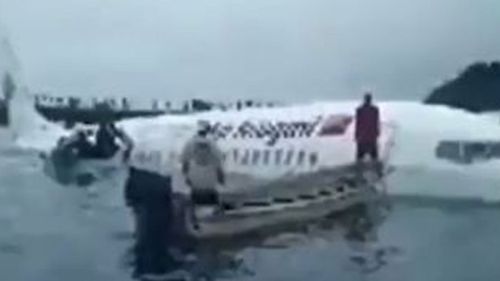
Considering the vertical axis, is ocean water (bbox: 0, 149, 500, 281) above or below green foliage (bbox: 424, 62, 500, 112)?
below

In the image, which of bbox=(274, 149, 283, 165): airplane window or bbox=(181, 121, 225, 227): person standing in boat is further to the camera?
bbox=(274, 149, 283, 165): airplane window

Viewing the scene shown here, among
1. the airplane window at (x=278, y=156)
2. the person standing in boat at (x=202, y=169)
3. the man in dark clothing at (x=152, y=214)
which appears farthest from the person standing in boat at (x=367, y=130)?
the man in dark clothing at (x=152, y=214)

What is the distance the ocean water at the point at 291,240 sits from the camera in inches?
229

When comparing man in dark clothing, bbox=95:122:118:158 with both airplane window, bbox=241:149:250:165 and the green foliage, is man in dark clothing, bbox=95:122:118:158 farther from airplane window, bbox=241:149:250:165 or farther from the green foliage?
the green foliage

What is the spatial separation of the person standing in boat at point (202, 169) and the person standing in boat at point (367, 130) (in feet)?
1.20

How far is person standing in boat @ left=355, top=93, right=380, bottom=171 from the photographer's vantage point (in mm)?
5859

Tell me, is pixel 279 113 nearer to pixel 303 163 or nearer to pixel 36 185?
pixel 303 163

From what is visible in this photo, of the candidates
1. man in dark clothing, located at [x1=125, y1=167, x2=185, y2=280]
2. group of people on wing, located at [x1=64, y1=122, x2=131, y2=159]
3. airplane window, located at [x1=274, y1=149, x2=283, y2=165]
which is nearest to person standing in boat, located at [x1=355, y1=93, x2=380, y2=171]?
airplane window, located at [x1=274, y1=149, x2=283, y2=165]

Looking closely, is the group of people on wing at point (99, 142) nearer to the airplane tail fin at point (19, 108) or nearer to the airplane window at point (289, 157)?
the airplane tail fin at point (19, 108)

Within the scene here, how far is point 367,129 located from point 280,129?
0.26 m

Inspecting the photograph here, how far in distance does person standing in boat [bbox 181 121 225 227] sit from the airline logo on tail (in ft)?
0.14

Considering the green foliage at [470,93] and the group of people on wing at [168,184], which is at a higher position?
the green foliage at [470,93]

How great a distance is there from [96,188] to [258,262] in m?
0.47

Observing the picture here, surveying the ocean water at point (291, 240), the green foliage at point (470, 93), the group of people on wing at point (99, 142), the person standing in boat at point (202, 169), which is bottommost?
the ocean water at point (291, 240)
